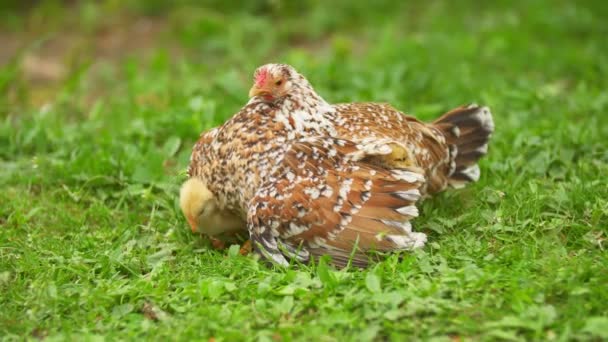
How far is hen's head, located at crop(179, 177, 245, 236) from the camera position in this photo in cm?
441

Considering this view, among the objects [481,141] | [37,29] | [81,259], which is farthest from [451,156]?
[37,29]

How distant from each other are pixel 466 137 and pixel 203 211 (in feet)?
5.91

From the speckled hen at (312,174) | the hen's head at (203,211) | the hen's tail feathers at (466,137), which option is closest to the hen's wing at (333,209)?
the speckled hen at (312,174)

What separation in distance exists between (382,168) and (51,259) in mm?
1919

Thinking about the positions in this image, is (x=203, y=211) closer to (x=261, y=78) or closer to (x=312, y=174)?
(x=312, y=174)

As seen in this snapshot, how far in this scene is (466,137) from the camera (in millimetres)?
4969

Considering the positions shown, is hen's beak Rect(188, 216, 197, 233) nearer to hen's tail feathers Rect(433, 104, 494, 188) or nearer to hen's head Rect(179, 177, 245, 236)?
hen's head Rect(179, 177, 245, 236)

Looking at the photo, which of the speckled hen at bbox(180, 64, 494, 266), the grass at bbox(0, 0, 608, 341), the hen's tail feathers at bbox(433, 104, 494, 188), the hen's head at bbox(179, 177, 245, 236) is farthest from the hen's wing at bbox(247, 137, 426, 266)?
the hen's tail feathers at bbox(433, 104, 494, 188)

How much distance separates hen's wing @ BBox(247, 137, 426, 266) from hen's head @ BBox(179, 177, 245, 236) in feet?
1.29

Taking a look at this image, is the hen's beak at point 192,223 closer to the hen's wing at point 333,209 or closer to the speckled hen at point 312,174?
the speckled hen at point 312,174

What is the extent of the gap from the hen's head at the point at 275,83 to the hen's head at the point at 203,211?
643 mm

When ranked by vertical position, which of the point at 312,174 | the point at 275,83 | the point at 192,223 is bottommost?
the point at 192,223

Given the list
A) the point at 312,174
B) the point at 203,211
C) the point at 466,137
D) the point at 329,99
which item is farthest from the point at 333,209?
the point at 329,99

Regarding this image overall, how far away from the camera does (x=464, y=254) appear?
13.5 ft
